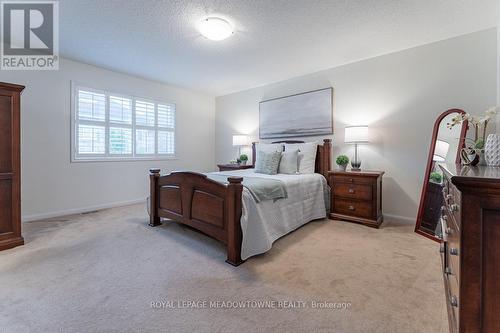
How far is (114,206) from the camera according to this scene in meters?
4.15

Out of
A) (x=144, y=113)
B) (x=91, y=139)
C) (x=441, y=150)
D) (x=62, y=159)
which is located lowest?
(x=62, y=159)

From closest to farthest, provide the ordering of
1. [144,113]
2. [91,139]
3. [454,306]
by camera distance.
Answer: [454,306] → [91,139] → [144,113]

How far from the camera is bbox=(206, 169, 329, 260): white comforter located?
2.14 meters

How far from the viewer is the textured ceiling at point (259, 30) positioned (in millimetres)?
2252

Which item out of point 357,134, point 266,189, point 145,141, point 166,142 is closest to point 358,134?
point 357,134

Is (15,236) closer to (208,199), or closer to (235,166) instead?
(208,199)

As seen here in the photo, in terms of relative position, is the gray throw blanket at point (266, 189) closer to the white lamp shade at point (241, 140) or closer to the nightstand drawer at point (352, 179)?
the nightstand drawer at point (352, 179)

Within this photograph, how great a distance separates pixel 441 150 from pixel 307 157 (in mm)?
1678

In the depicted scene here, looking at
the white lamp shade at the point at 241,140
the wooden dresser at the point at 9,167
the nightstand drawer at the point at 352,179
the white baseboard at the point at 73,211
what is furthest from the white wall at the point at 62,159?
the nightstand drawer at the point at 352,179

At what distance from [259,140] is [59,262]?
3662 millimetres

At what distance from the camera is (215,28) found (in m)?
2.53

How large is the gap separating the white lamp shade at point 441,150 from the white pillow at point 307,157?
5.00 feet

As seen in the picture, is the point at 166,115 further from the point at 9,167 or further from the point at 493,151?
the point at 493,151

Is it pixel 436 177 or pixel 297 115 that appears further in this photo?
pixel 297 115
